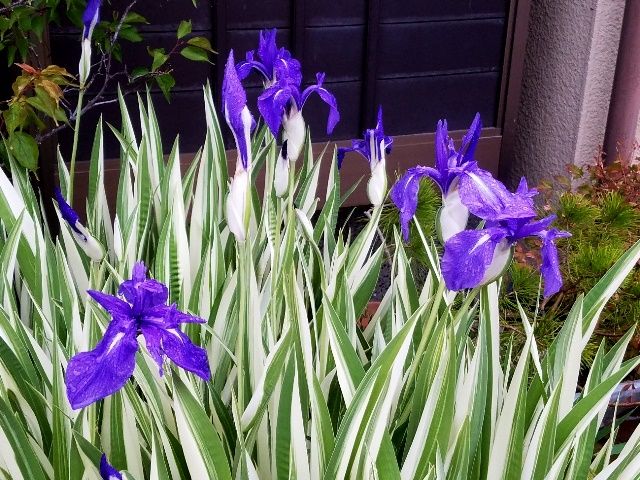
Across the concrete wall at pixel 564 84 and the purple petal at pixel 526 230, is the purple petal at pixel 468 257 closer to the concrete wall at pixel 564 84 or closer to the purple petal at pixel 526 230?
the purple petal at pixel 526 230

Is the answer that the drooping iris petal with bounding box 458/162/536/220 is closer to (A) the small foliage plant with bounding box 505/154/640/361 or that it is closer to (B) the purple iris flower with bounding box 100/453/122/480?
(B) the purple iris flower with bounding box 100/453/122/480

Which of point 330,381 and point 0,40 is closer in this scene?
point 330,381

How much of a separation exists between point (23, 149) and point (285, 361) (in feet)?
2.75

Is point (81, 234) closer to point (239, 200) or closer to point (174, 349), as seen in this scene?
point (239, 200)

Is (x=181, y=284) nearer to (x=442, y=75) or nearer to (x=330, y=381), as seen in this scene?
(x=330, y=381)

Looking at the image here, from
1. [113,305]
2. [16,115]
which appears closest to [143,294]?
[113,305]

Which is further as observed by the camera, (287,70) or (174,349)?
(287,70)

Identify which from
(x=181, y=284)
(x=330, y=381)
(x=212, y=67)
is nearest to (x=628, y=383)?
(x=330, y=381)

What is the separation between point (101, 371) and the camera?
0.54 meters

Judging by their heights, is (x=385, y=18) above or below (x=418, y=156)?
above

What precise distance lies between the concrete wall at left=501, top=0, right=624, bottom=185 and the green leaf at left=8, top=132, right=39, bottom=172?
170 centimetres

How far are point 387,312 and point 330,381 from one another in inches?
9.4

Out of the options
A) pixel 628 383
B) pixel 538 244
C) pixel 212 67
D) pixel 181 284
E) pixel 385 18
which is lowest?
pixel 628 383

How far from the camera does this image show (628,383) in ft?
4.34
